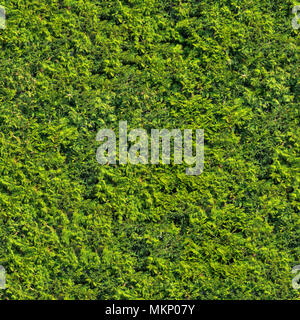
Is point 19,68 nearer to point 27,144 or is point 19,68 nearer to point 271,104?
point 27,144

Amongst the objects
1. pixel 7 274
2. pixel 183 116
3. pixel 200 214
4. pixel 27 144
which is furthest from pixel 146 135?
pixel 7 274

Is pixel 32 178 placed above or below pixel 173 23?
below

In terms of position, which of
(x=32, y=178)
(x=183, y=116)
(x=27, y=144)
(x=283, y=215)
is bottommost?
(x=283, y=215)

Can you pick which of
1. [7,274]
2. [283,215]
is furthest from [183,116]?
[7,274]

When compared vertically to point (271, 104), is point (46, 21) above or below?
above

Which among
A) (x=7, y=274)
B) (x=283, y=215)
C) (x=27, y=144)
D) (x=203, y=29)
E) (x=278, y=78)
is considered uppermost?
(x=203, y=29)

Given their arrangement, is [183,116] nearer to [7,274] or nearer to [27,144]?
[27,144]
